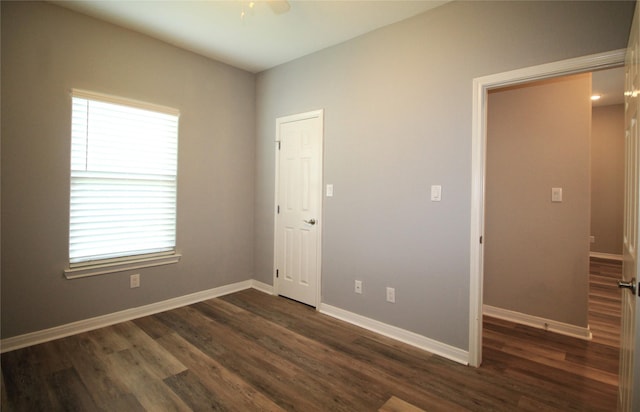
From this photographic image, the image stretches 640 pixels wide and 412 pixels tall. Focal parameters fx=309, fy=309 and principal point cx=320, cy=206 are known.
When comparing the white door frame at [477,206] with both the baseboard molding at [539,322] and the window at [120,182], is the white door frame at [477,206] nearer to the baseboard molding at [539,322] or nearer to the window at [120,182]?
the baseboard molding at [539,322]

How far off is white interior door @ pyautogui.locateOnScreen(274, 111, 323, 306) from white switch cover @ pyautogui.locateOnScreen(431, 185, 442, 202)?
1192 millimetres

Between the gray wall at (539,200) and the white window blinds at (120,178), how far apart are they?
3.42 metres

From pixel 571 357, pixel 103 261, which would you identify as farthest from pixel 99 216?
pixel 571 357

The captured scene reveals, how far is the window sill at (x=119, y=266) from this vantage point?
269 cm

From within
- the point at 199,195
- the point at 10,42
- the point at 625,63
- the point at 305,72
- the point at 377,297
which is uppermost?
the point at 305,72

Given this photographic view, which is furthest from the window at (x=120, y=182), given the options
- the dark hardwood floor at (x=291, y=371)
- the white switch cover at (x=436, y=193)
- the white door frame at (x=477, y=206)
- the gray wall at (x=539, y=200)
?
the gray wall at (x=539, y=200)

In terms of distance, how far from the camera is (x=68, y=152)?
2.61 metres

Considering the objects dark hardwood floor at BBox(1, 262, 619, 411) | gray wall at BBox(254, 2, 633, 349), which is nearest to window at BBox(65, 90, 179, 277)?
dark hardwood floor at BBox(1, 262, 619, 411)

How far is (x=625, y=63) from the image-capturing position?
176 cm

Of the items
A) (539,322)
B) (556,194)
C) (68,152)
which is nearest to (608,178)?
(556,194)

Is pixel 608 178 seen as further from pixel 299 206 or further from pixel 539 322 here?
pixel 299 206

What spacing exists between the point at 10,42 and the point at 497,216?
14.8 feet

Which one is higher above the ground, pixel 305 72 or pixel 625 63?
pixel 305 72

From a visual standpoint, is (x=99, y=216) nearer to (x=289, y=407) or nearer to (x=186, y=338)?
(x=186, y=338)
